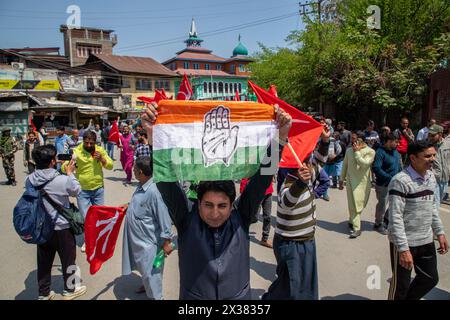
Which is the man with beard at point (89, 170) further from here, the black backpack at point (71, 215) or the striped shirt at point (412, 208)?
the striped shirt at point (412, 208)

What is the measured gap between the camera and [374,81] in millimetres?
15453

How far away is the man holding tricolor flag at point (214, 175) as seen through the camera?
2170mm

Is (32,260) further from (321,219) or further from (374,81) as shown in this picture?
(374,81)

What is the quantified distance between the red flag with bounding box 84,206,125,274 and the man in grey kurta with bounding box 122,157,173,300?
20cm

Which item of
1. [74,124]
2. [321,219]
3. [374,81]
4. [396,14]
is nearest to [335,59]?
[374,81]

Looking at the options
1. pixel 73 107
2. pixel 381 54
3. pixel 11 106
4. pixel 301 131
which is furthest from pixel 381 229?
pixel 73 107

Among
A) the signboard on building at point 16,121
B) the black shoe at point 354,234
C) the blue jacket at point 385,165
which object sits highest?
the signboard on building at point 16,121

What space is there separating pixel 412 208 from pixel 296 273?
124cm

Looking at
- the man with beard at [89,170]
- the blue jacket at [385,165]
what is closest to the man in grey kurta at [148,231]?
the man with beard at [89,170]

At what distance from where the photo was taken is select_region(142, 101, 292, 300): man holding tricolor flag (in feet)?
7.12

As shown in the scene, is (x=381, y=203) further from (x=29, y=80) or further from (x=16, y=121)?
(x=29, y=80)

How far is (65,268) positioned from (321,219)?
489 cm

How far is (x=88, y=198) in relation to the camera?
5.54 metres

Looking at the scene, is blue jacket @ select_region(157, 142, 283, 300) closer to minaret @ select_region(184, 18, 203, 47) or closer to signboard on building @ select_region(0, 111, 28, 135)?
signboard on building @ select_region(0, 111, 28, 135)
